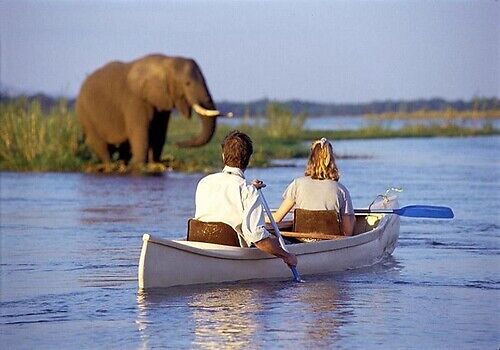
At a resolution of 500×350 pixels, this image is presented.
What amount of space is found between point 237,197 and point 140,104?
16144mm

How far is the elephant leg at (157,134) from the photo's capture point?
26859 mm

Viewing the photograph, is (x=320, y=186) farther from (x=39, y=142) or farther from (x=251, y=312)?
(x=39, y=142)

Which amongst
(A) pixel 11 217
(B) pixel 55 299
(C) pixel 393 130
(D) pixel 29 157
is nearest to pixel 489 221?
(A) pixel 11 217

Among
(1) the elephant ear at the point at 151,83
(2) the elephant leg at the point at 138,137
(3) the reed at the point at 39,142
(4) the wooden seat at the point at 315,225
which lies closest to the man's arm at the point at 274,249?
(4) the wooden seat at the point at 315,225

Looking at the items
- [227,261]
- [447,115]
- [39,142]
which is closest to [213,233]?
[227,261]

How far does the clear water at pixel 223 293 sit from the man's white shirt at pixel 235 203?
520 millimetres

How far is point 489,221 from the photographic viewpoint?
691 inches

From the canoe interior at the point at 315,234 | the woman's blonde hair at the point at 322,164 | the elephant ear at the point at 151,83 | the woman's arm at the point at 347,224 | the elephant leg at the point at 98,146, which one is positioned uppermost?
the elephant ear at the point at 151,83

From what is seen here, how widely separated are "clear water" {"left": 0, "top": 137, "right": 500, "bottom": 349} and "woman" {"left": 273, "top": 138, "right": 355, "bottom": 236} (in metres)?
0.64

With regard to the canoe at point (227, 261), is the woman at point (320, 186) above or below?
above

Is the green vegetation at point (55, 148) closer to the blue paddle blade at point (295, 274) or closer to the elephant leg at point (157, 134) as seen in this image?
the elephant leg at point (157, 134)

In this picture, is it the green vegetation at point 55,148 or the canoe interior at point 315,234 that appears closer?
the canoe interior at point 315,234

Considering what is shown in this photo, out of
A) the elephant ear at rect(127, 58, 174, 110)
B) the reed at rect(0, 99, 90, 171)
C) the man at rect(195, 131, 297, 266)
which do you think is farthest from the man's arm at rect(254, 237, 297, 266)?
the reed at rect(0, 99, 90, 171)

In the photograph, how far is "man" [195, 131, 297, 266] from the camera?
441 inches
